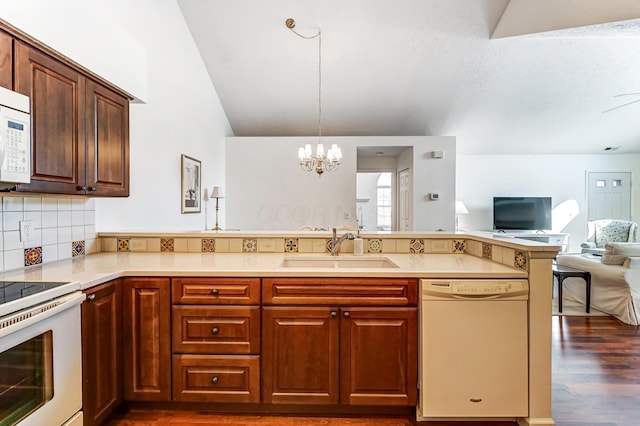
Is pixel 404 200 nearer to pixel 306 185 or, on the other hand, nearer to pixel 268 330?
pixel 306 185

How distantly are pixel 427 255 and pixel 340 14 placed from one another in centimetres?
305

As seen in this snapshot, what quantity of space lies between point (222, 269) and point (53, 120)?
3.64 feet

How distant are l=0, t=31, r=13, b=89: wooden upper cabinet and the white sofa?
5.09 metres

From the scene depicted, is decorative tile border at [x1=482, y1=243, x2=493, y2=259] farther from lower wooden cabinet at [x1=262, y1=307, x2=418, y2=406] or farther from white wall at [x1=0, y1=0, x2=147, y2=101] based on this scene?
white wall at [x1=0, y1=0, x2=147, y2=101]

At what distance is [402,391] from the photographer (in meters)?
1.88

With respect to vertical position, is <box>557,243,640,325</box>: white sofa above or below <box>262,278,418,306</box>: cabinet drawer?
below

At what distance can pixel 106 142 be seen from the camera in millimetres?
2062

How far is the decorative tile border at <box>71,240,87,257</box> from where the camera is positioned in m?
2.27

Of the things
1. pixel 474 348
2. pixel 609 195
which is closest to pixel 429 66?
pixel 474 348

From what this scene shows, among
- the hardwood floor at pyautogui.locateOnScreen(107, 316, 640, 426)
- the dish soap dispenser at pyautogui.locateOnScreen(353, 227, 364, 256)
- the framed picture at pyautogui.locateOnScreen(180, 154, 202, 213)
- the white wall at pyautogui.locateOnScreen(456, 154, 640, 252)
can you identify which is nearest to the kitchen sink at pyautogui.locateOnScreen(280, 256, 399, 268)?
the dish soap dispenser at pyautogui.locateOnScreen(353, 227, 364, 256)

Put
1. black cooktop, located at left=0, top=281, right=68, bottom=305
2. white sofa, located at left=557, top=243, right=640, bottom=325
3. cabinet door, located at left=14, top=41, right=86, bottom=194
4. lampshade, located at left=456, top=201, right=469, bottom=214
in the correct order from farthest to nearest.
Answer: lampshade, located at left=456, top=201, right=469, bottom=214 < white sofa, located at left=557, top=243, right=640, bottom=325 < cabinet door, located at left=14, top=41, right=86, bottom=194 < black cooktop, located at left=0, top=281, right=68, bottom=305

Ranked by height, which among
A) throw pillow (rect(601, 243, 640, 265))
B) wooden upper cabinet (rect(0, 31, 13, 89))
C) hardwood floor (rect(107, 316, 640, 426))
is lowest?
hardwood floor (rect(107, 316, 640, 426))

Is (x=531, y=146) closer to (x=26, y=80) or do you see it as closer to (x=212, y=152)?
(x=212, y=152)

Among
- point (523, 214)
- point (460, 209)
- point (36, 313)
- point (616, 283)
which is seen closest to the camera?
point (36, 313)
